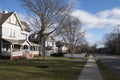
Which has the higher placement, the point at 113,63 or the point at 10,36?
the point at 10,36

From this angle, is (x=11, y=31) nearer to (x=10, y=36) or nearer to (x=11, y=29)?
(x=11, y=29)

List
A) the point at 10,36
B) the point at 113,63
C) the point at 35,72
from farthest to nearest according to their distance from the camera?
the point at 10,36
the point at 113,63
the point at 35,72

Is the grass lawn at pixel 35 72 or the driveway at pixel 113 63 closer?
the grass lawn at pixel 35 72

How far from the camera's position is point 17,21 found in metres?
46.9

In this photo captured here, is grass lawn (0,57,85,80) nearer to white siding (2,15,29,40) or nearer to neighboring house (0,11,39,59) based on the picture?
neighboring house (0,11,39,59)

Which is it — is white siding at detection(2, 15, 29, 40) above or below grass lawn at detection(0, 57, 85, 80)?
above

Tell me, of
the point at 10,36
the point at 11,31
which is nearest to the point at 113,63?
the point at 10,36

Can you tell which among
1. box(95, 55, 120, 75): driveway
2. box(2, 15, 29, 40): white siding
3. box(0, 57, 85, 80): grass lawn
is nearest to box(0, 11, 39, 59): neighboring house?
box(2, 15, 29, 40): white siding

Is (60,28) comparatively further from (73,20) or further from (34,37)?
(34,37)

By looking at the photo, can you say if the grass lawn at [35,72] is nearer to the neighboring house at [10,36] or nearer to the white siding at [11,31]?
the neighboring house at [10,36]

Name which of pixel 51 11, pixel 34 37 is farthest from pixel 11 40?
pixel 34 37

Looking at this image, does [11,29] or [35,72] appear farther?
[11,29]

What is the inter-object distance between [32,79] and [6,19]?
97.7 ft

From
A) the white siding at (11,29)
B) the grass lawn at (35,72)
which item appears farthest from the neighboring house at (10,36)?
the grass lawn at (35,72)
